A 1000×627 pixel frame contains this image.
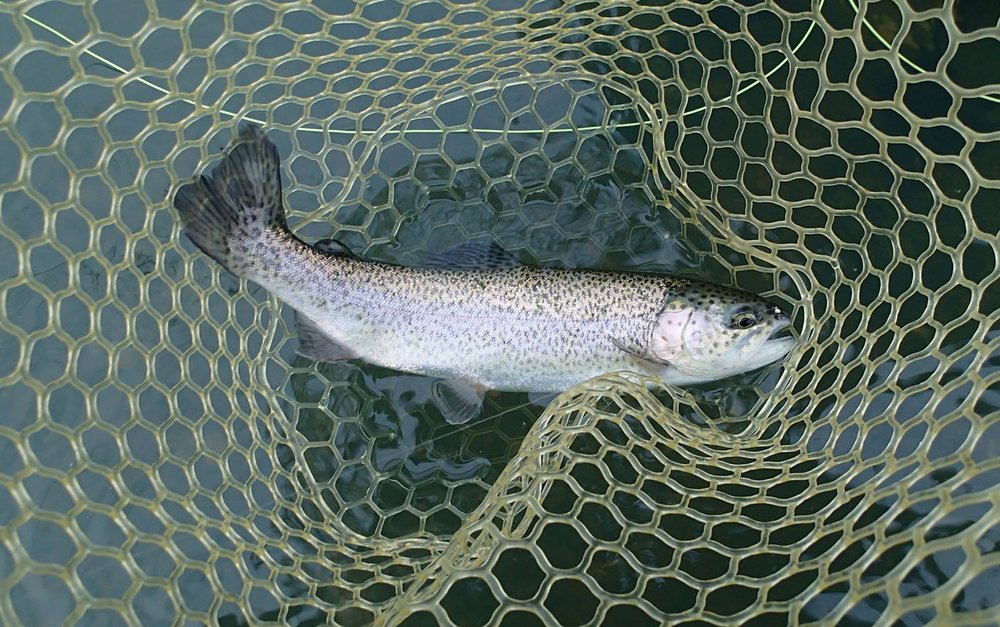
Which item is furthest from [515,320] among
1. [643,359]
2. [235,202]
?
[235,202]

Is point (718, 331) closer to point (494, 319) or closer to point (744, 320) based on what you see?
point (744, 320)

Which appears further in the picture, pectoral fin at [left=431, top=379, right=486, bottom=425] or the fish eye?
pectoral fin at [left=431, top=379, right=486, bottom=425]

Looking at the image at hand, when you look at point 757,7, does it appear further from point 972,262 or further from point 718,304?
point 972,262

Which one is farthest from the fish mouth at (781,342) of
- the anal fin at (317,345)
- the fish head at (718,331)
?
the anal fin at (317,345)

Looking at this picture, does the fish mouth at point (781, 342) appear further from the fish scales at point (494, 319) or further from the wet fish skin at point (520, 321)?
the fish scales at point (494, 319)

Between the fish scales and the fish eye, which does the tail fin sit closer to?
the fish scales

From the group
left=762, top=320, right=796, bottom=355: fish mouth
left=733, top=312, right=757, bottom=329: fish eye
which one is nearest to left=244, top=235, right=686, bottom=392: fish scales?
left=733, top=312, right=757, bottom=329: fish eye
